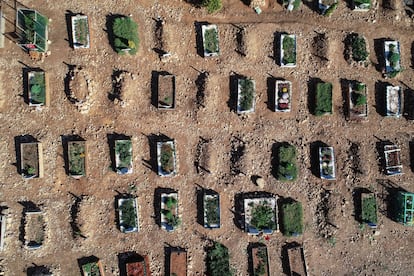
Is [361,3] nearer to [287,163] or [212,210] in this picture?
[287,163]

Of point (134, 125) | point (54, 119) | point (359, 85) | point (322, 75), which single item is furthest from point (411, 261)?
point (54, 119)

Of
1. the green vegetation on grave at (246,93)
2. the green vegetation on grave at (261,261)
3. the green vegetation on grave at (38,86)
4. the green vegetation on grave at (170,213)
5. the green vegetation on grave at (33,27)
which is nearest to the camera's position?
the green vegetation on grave at (33,27)

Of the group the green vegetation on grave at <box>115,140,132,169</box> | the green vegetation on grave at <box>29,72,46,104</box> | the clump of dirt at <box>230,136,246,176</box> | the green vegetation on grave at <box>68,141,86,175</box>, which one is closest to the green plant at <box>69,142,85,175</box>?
the green vegetation on grave at <box>68,141,86,175</box>

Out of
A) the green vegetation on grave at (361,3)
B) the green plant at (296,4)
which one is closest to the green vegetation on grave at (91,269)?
the green plant at (296,4)

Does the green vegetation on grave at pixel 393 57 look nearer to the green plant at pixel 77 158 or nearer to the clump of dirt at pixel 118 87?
the clump of dirt at pixel 118 87

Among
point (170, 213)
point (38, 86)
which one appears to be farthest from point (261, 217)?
point (38, 86)

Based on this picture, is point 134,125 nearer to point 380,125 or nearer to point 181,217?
point 181,217
